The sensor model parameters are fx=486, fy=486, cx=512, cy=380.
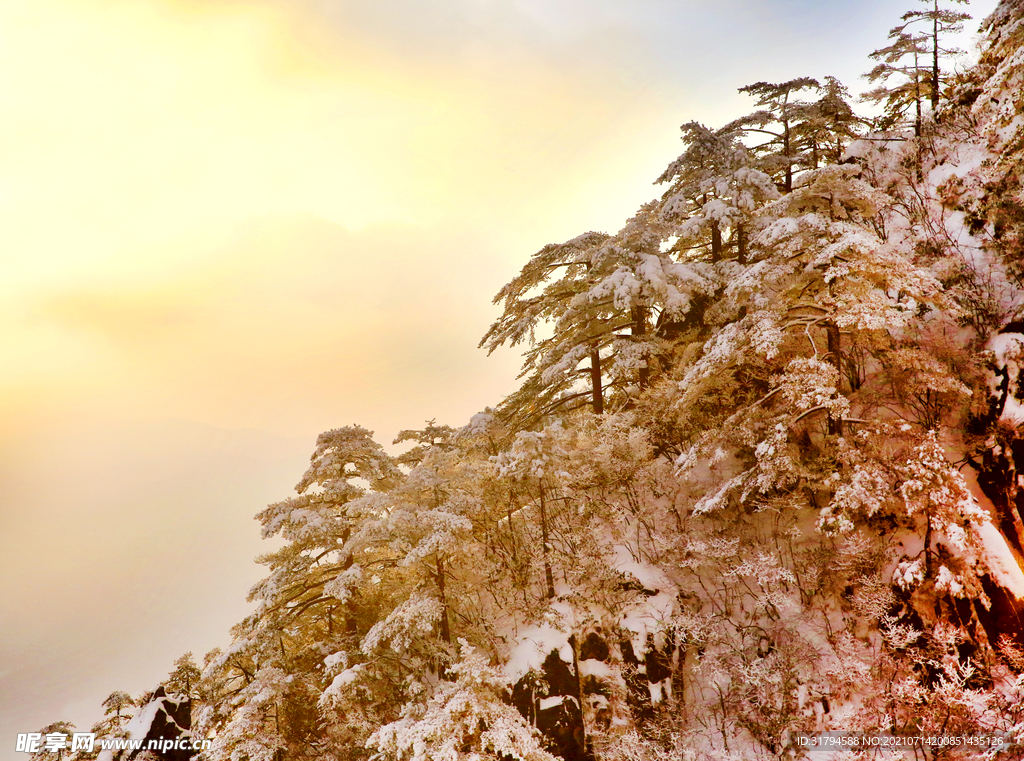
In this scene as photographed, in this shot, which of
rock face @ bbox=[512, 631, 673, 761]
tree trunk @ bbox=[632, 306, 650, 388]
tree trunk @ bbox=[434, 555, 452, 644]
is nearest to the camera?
rock face @ bbox=[512, 631, 673, 761]

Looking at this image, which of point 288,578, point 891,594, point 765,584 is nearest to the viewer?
point 891,594

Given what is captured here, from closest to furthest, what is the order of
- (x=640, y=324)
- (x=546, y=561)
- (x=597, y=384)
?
(x=546, y=561) → (x=640, y=324) → (x=597, y=384)

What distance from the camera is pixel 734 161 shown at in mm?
19547

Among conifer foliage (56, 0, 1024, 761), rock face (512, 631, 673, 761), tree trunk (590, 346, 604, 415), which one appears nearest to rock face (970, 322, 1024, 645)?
conifer foliage (56, 0, 1024, 761)

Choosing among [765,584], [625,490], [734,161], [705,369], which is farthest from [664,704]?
[734,161]

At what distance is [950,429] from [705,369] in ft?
→ 24.2

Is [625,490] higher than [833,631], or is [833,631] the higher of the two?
[625,490]

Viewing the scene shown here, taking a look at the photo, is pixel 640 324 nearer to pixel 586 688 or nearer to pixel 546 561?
pixel 546 561

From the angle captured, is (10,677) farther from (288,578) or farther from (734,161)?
(734,161)

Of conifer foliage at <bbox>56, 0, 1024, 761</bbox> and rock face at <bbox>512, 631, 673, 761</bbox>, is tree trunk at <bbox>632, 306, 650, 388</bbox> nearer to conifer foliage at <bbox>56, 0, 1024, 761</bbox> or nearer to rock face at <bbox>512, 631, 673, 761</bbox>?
conifer foliage at <bbox>56, 0, 1024, 761</bbox>

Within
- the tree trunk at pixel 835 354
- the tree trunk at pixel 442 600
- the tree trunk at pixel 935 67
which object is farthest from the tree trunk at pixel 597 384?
the tree trunk at pixel 935 67

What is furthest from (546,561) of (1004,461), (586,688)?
(1004,461)

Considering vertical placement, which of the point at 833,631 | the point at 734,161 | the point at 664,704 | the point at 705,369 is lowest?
the point at 664,704

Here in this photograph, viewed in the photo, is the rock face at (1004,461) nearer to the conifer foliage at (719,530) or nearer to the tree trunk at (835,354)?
the conifer foliage at (719,530)
